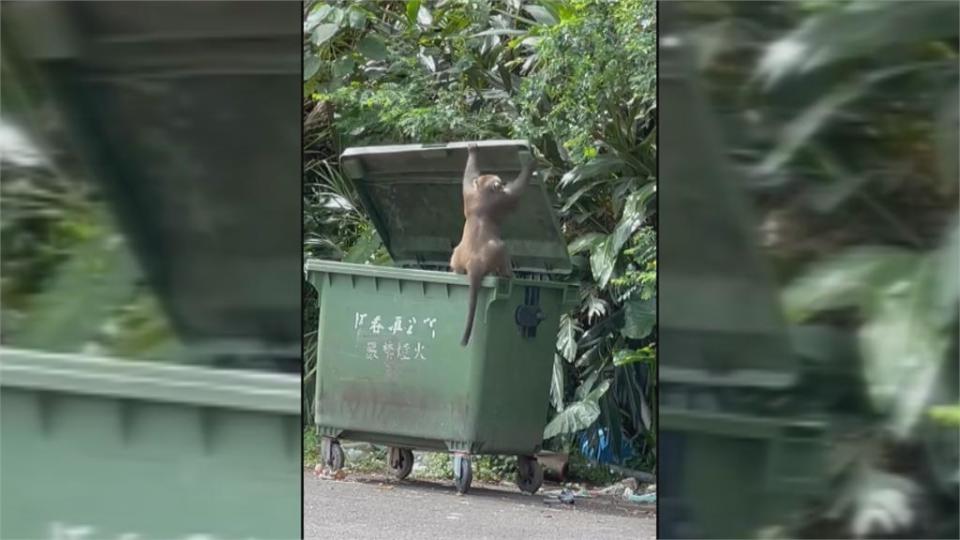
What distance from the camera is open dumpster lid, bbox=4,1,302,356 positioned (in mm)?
2105

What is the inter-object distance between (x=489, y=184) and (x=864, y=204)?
16.7 feet

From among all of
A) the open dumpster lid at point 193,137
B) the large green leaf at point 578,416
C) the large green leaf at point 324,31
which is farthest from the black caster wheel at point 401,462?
the open dumpster lid at point 193,137

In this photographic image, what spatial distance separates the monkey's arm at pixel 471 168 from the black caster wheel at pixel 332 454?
1871 millimetres

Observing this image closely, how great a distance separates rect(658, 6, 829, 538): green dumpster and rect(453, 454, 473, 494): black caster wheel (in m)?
5.50

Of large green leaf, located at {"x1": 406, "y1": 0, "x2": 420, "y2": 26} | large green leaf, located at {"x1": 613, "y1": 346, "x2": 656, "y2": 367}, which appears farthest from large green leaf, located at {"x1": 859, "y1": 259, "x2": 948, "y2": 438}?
large green leaf, located at {"x1": 406, "y1": 0, "x2": 420, "y2": 26}

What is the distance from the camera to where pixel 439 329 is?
7184 millimetres

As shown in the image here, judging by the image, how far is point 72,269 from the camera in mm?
2221

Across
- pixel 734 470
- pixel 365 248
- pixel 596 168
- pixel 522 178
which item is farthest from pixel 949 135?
pixel 365 248

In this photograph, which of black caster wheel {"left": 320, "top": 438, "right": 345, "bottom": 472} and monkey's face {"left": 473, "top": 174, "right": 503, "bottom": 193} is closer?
monkey's face {"left": 473, "top": 174, "right": 503, "bottom": 193}

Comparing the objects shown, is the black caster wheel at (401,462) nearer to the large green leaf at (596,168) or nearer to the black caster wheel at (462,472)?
the black caster wheel at (462,472)

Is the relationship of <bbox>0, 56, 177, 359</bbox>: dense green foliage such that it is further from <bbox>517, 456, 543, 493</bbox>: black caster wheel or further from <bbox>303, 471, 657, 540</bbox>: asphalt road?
<bbox>517, 456, 543, 493</bbox>: black caster wheel

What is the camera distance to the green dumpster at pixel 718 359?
1.97m

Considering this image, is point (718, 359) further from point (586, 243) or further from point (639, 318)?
point (586, 243)

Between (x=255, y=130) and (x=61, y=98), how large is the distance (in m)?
0.33
